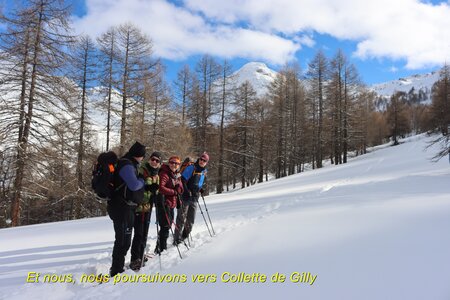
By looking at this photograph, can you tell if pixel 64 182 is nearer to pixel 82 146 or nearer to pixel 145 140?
pixel 82 146

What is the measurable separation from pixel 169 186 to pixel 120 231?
1.50 meters

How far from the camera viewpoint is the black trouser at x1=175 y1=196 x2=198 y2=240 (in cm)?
632

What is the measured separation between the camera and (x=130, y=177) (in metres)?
Result: 4.49

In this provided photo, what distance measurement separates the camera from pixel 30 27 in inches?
449

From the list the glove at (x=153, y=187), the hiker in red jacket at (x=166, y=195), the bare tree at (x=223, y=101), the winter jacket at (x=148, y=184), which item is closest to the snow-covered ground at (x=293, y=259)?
the hiker in red jacket at (x=166, y=195)

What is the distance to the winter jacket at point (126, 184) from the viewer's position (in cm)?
449

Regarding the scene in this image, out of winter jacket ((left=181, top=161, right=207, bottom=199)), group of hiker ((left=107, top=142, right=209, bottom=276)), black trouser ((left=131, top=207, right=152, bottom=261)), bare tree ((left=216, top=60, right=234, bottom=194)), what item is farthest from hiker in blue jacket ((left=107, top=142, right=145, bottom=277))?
bare tree ((left=216, top=60, right=234, bottom=194))

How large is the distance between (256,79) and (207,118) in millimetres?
165681

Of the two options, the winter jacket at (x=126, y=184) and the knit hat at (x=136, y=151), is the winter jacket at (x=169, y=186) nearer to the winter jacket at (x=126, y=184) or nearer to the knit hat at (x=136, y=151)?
the knit hat at (x=136, y=151)

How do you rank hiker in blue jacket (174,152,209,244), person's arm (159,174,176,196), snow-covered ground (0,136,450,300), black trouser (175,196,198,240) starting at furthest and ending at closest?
hiker in blue jacket (174,152,209,244)
black trouser (175,196,198,240)
person's arm (159,174,176,196)
snow-covered ground (0,136,450,300)

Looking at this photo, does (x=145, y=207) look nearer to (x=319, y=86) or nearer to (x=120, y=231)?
(x=120, y=231)

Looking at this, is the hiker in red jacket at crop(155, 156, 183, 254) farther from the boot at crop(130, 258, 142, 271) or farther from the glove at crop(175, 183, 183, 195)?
the boot at crop(130, 258, 142, 271)

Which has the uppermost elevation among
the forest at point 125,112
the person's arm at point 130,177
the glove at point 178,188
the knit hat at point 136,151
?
the forest at point 125,112

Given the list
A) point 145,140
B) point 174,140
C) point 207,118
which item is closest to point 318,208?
point 145,140
